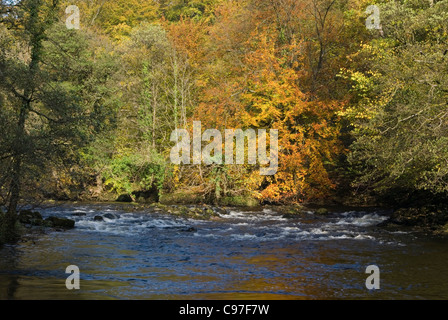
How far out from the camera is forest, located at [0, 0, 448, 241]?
13953mm

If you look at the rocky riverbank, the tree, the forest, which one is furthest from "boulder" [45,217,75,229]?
the rocky riverbank

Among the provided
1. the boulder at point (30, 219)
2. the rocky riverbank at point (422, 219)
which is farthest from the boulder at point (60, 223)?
the rocky riverbank at point (422, 219)

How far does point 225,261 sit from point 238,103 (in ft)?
53.5

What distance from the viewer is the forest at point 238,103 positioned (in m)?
14.0

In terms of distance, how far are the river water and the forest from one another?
2046 millimetres

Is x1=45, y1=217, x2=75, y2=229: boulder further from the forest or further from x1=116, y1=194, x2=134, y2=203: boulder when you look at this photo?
x1=116, y1=194, x2=134, y2=203: boulder

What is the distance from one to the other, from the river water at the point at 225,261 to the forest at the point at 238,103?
80.6 inches

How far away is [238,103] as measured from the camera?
27641mm

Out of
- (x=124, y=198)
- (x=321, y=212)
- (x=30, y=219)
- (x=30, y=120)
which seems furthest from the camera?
(x=124, y=198)

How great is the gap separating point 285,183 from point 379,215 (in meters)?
6.57

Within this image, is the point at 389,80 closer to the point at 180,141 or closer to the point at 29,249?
the point at 29,249

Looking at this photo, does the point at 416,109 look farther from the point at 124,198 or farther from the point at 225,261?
the point at 124,198

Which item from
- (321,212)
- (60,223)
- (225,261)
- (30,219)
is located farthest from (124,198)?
(225,261)

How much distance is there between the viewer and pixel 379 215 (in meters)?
21.8
